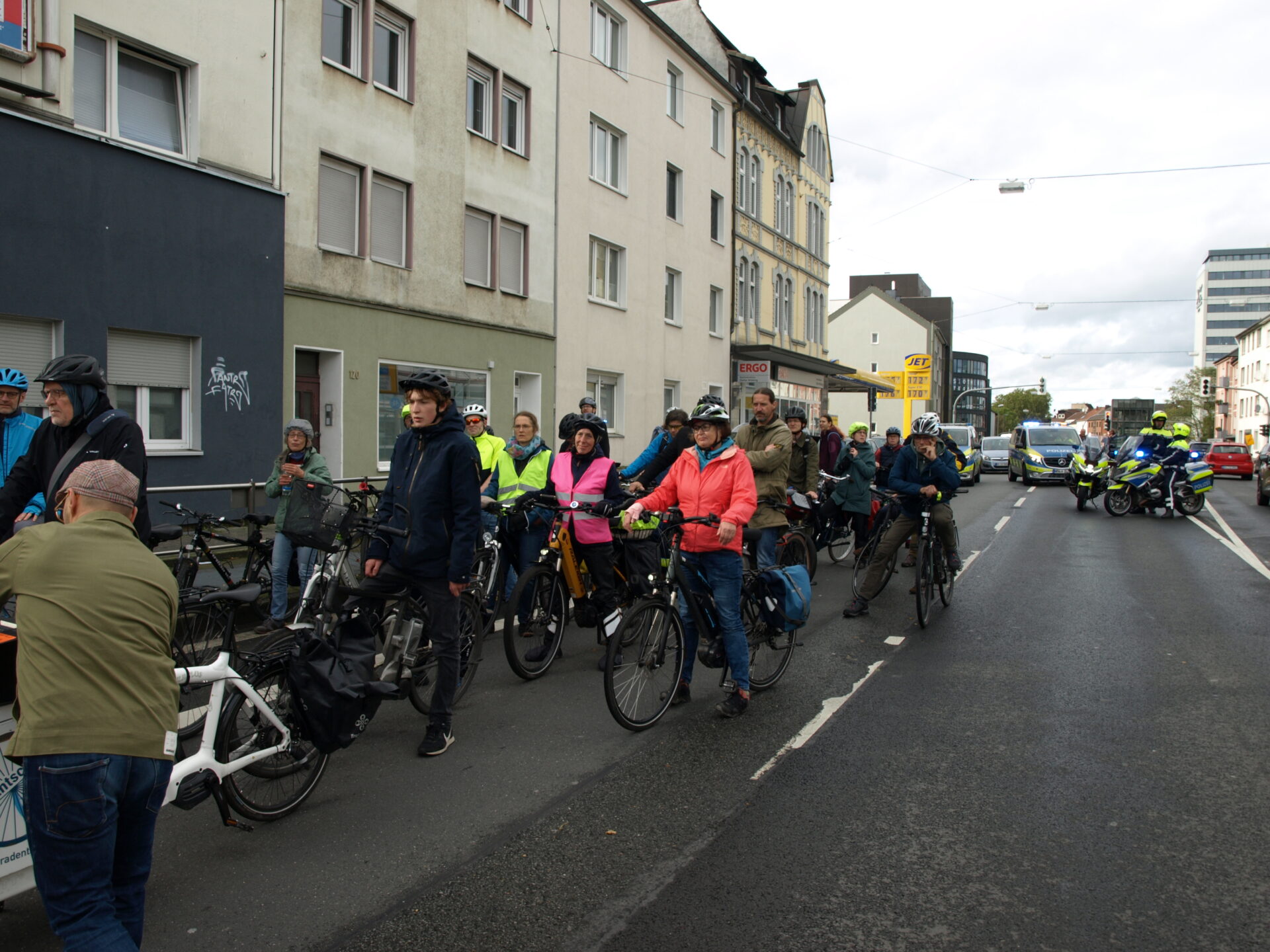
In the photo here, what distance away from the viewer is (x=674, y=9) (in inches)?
1291

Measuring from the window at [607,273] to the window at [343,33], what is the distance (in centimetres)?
817

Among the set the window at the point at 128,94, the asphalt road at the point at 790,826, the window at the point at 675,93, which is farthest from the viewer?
the window at the point at 675,93

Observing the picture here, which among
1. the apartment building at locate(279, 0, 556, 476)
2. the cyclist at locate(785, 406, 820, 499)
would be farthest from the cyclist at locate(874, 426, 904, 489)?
the apartment building at locate(279, 0, 556, 476)

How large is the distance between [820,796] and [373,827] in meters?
2.05

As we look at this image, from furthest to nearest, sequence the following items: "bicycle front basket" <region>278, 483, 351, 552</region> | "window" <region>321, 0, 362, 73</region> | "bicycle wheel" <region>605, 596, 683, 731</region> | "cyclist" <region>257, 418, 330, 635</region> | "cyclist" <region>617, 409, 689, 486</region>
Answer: "window" <region>321, 0, 362, 73</region> → "cyclist" <region>617, 409, 689, 486</region> → "cyclist" <region>257, 418, 330, 635</region> → "bicycle front basket" <region>278, 483, 351, 552</region> → "bicycle wheel" <region>605, 596, 683, 731</region>

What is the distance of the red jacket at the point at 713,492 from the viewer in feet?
19.1

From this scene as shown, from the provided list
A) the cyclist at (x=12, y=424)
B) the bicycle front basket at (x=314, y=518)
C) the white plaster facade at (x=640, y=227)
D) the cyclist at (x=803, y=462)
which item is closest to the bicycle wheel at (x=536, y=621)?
the bicycle front basket at (x=314, y=518)

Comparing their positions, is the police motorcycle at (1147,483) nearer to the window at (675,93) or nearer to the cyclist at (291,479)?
the window at (675,93)

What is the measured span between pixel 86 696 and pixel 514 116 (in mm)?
19285

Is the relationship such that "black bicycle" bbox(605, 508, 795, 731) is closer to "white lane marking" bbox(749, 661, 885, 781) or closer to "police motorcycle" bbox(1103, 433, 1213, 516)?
"white lane marking" bbox(749, 661, 885, 781)

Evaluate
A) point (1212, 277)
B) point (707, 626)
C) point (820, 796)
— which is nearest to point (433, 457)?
point (707, 626)

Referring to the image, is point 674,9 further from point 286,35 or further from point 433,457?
point 433,457

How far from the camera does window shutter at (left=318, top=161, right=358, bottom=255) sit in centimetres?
1525

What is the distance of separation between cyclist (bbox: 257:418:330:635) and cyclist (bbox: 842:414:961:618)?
4946 mm
